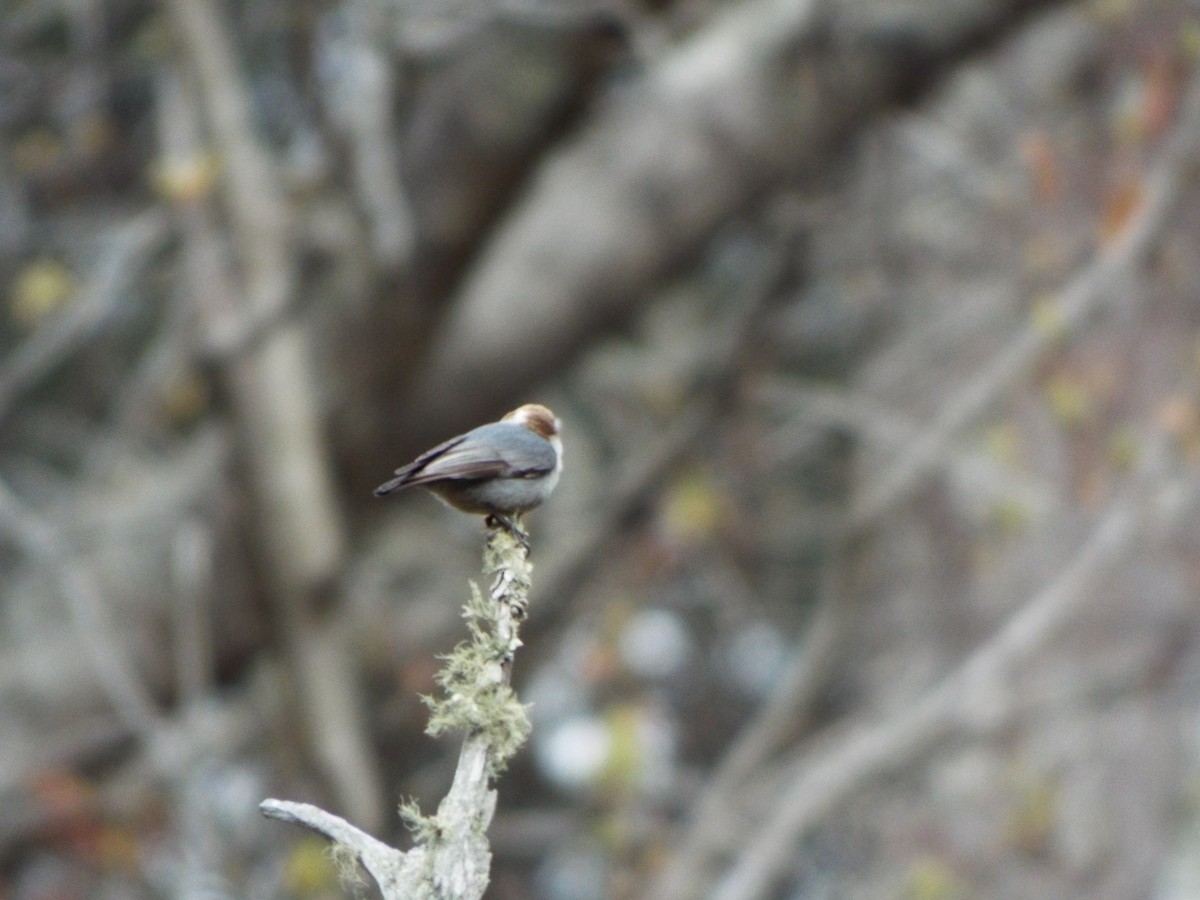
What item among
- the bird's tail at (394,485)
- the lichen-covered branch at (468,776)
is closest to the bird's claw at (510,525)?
the lichen-covered branch at (468,776)

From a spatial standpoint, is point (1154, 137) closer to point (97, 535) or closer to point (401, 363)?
point (401, 363)

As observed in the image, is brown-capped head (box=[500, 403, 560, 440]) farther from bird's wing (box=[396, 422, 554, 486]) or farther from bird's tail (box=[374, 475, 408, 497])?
bird's tail (box=[374, 475, 408, 497])

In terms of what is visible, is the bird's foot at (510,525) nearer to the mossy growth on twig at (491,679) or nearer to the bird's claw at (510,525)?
the bird's claw at (510,525)

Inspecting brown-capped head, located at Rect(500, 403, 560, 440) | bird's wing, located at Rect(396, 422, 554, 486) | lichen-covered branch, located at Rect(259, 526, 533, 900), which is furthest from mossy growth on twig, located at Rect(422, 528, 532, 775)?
brown-capped head, located at Rect(500, 403, 560, 440)

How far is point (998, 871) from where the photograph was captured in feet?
24.3

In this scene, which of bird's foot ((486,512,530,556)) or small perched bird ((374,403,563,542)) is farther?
bird's foot ((486,512,530,556))

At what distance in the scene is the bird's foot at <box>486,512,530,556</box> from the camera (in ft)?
6.62

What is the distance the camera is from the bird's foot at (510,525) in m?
2.02

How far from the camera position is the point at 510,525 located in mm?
2031

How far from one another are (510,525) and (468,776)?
0.55m

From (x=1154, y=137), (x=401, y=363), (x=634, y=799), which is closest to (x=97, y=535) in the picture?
(x=401, y=363)

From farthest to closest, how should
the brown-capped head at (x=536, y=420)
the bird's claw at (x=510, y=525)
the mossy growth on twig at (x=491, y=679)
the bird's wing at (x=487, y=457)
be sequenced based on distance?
1. the brown-capped head at (x=536, y=420)
2. the bird's claw at (x=510, y=525)
3. the bird's wing at (x=487, y=457)
4. the mossy growth on twig at (x=491, y=679)

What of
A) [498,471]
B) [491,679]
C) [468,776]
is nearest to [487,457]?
[498,471]

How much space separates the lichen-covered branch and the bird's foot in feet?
0.39
